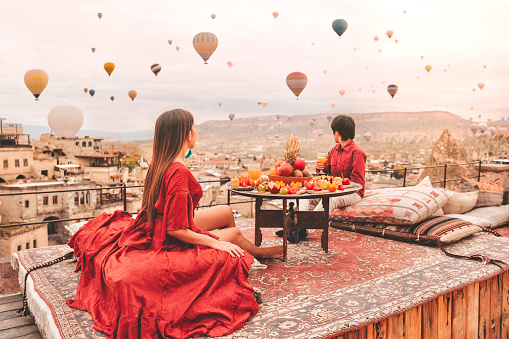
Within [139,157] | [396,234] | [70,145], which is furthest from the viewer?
[139,157]

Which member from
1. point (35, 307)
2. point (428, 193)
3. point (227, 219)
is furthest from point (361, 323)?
point (428, 193)

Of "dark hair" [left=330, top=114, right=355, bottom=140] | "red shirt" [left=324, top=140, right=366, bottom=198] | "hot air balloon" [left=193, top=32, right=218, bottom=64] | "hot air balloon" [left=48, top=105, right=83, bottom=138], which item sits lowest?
"red shirt" [left=324, top=140, right=366, bottom=198]

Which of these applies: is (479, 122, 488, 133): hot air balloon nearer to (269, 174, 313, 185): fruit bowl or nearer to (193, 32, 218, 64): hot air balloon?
(193, 32, 218, 64): hot air balloon

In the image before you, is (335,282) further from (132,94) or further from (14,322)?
(132,94)

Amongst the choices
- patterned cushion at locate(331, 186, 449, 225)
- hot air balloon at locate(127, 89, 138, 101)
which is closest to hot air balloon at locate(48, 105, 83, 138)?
hot air balloon at locate(127, 89, 138, 101)

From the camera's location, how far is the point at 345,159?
4.25 metres

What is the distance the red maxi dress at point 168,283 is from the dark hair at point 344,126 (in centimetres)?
228

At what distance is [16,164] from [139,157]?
1915cm


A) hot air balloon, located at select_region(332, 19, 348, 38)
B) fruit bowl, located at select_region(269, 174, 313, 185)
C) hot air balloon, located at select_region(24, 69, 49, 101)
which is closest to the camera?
fruit bowl, located at select_region(269, 174, 313, 185)

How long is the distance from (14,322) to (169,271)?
1434 mm

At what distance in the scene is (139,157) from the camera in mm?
63250

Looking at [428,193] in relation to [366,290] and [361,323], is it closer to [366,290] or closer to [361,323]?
[366,290]

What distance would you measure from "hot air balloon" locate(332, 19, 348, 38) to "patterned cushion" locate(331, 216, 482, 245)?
14729 mm

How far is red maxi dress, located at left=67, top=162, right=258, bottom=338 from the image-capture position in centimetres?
202
